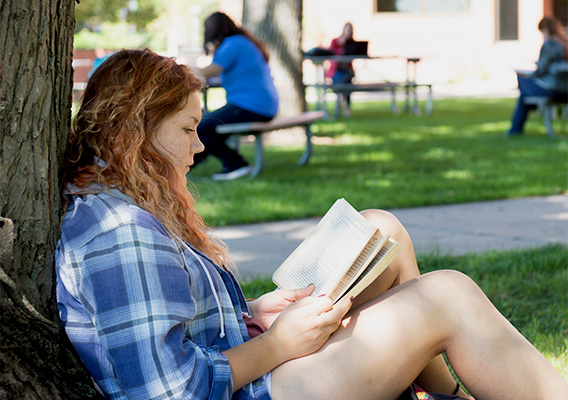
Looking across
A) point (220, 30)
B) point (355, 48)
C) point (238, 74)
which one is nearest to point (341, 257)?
point (238, 74)

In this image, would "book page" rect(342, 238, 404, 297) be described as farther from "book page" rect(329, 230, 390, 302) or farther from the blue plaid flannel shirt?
the blue plaid flannel shirt

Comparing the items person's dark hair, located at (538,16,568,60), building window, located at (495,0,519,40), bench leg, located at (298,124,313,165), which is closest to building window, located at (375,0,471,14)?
building window, located at (495,0,519,40)

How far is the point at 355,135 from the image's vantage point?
11.1 meters

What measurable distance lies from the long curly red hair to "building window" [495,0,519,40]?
2443cm

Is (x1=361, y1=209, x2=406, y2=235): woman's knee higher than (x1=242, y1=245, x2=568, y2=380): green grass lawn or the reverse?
higher

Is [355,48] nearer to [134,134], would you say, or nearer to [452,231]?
[452,231]

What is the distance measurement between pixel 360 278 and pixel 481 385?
409 mm

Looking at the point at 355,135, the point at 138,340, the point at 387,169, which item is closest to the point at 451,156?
the point at 387,169

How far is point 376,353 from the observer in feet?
6.60

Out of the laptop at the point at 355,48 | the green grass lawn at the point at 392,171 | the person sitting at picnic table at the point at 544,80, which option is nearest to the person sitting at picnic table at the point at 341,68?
the laptop at the point at 355,48

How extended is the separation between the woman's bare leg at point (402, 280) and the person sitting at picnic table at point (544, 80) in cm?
875

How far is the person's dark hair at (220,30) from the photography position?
769 cm

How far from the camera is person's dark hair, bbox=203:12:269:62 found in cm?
769

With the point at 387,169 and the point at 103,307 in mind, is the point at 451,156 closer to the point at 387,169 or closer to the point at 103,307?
the point at 387,169
